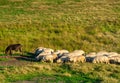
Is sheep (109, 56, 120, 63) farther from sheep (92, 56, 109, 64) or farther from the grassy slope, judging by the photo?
the grassy slope

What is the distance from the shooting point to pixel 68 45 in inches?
1487

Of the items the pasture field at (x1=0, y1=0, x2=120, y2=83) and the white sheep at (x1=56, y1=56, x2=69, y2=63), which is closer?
the pasture field at (x1=0, y1=0, x2=120, y2=83)

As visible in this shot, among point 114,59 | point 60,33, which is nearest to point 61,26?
point 60,33

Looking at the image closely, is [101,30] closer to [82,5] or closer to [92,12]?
[92,12]

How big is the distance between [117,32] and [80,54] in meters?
10.5

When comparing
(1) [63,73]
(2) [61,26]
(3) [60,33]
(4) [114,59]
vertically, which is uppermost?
(2) [61,26]

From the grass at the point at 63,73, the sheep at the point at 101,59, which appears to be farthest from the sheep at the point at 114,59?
the grass at the point at 63,73

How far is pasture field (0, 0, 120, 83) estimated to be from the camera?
89.1 feet

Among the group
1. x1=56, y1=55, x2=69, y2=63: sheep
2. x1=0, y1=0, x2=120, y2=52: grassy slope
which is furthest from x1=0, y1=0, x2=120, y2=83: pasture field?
x1=56, y1=55, x2=69, y2=63: sheep

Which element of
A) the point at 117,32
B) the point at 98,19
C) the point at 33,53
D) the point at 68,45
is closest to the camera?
the point at 33,53

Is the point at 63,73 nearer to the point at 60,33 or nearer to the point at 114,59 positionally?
the point at 114,59

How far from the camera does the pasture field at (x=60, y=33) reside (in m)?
27.2

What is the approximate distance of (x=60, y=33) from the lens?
131 ft

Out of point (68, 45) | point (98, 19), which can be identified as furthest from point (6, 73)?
point (98, 19)
